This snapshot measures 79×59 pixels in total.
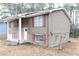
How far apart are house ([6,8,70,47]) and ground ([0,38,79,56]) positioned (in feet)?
0.23

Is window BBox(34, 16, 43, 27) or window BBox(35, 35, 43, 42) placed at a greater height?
window BBox(34, 16, 43, 27)

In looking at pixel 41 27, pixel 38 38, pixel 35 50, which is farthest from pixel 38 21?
pixel 35 50

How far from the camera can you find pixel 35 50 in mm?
2730

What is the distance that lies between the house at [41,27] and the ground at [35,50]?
0.07m

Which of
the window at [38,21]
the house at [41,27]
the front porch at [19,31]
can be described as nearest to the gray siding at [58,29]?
the house at [41,27]

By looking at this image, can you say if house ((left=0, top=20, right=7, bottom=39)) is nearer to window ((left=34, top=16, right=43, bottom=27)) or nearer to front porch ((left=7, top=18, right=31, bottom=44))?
front porch ((left=7, top=18, right=31, bottom=44))

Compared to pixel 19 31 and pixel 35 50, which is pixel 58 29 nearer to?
pixel 35 50

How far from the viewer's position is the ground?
271 cm

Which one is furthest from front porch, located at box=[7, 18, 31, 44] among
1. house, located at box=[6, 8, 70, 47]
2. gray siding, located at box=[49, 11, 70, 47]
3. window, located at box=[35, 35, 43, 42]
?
gray siding, located at box=[49, 11, 70, 47]

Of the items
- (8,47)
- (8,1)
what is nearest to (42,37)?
(8,47)

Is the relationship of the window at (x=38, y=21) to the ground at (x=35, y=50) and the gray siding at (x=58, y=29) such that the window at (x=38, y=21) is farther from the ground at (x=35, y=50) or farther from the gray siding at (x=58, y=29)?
the ground at (x=35, y=50)

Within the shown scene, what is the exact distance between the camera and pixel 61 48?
2709 mm

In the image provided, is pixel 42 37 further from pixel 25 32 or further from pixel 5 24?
pixel 5 24

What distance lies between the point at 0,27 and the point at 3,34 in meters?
0.10
